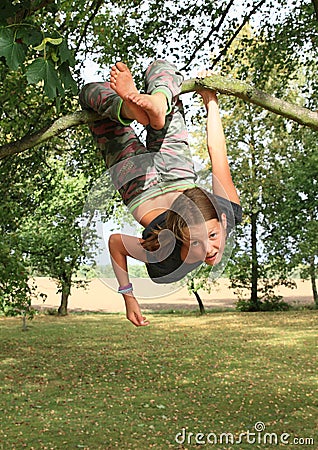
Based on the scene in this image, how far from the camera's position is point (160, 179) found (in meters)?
2.20

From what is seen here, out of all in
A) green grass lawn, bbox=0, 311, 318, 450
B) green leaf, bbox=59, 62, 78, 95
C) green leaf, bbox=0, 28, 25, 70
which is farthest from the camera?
green grass lawn, bbox=0, 311, 318, 450

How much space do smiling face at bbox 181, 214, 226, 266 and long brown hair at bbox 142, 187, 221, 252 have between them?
0.06 feet

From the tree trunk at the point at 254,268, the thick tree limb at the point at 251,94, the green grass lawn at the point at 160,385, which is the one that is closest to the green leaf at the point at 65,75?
the thick tree limb at the point at 251,94

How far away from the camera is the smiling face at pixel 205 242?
1959 millimetres

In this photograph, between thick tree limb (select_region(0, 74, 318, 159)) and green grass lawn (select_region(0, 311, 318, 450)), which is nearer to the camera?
thick tree limb (select_region(0, 74, 318, 159))

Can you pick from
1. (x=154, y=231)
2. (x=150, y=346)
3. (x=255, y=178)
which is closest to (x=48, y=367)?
(x=150, y=346)

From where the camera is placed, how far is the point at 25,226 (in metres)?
12.1

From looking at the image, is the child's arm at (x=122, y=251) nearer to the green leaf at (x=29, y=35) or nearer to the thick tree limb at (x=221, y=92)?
the thick tree limb at (x=221, y=92)

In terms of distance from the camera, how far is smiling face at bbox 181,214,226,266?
1.96m

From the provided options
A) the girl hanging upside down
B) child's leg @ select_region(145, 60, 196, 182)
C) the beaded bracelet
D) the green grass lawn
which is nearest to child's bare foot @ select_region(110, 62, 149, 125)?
the girl hanging upside down

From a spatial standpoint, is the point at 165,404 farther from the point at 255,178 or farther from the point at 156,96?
the point at 255,178

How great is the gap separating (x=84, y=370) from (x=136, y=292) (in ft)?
27.4

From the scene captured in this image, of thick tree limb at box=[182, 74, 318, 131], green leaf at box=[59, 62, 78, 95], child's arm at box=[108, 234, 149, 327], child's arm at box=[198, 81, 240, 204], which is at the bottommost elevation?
child's arm at box=[108, 234, 149, 327]

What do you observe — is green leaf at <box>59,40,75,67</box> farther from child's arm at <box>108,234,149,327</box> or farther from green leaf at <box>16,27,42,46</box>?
child's arm at <box>108,234,149,327</box>
